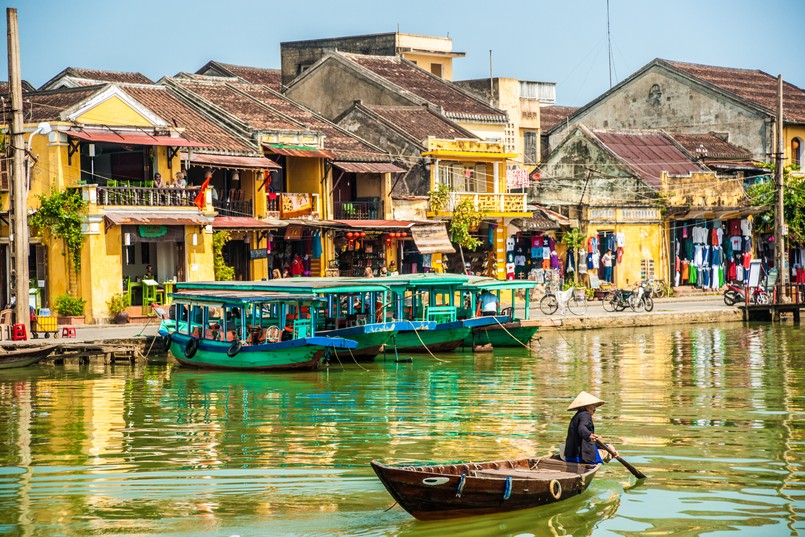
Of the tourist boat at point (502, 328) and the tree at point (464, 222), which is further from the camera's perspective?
the tree at point (464, 222)

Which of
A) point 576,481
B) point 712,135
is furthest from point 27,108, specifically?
point 712,135

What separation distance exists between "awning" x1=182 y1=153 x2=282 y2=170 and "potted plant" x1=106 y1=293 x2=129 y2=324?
4.74 meters

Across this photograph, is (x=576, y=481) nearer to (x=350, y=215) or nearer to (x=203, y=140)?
(x=203, y=140)

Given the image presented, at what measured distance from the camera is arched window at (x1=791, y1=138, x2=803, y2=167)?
56.6 meters

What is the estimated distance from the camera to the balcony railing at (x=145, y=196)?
36.5m

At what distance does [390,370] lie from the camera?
30.5 m

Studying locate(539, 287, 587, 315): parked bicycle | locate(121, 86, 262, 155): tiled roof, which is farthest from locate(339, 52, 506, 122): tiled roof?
locate(121, 86, 262, 155): tiled roof

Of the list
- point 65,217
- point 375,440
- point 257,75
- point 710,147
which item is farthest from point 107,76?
point 375,440

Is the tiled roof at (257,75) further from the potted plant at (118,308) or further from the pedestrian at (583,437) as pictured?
the pedestrian at (583,437)

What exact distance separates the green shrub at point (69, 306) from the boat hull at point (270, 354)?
648 cm

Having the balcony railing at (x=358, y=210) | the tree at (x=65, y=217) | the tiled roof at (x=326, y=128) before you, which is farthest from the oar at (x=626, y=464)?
the balcony railing at (x=358, y=210)

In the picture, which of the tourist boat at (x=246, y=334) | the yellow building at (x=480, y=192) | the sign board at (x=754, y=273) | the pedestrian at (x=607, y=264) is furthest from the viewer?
the pedestrian at (x=607, y=264)

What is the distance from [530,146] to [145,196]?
24436mm

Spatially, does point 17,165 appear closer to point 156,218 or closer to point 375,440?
point 156,218
